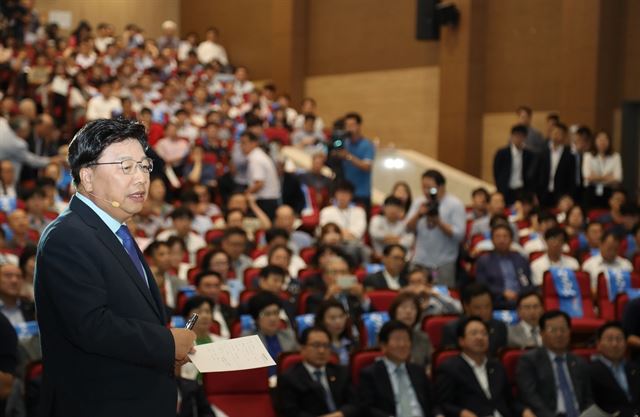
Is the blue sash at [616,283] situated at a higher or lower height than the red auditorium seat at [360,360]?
higher

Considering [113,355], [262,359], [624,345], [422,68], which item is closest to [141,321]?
[113,355]

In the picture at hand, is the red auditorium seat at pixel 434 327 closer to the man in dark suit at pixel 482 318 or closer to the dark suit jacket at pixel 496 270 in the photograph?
the man in dark suit at pixel 482 318

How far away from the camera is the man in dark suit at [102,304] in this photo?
2369 millimetres

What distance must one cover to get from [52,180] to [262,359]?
21.2 feet

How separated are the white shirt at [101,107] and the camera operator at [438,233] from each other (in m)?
5.00

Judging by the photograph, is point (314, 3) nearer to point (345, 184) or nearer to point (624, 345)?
point (345, 184)

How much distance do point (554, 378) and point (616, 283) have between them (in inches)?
74.0

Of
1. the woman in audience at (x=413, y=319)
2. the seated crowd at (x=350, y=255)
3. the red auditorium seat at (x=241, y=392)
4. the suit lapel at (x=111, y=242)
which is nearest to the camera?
the suit lapel at (x=111, y=242)

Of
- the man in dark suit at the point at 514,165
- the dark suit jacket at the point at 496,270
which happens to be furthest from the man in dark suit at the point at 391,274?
the man in dark suit at the point at 514,165

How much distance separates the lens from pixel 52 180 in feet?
28.4

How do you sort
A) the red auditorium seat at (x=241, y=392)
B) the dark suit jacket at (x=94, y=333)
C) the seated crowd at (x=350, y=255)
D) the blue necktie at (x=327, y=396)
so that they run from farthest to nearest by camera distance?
the seated crowd at (x=350, y=255)
the blue necktie at (x=327, y=396)
the red auditorium seat at (x=241, y=392)
the dark suit jacket at (x=94, y=333)

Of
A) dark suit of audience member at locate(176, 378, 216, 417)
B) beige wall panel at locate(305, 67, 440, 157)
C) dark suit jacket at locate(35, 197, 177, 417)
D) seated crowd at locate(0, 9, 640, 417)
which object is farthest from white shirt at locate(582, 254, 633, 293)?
beige wall panel at locate(305, 67, 440, 157)

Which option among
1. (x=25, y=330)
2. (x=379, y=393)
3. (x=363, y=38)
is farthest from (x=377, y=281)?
(x=363, y=38)

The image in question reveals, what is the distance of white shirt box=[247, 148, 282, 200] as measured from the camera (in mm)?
9680
